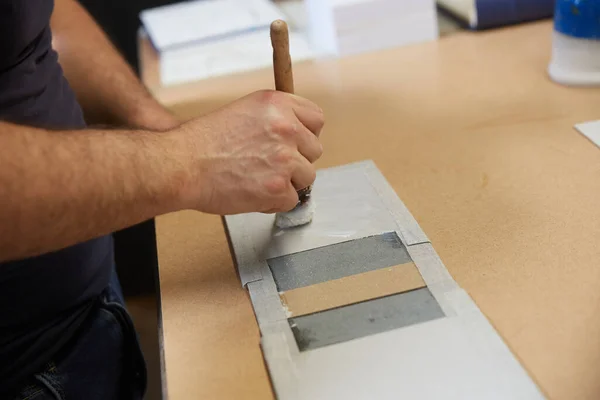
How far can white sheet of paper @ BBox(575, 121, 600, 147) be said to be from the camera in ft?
2.48

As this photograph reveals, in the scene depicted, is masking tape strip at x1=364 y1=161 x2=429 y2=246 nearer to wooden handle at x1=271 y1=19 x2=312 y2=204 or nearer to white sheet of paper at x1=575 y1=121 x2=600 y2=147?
wooden handle at x1=271 y1=19 x2=312 y2=204

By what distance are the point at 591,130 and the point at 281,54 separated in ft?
1.38

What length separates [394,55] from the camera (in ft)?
3.59

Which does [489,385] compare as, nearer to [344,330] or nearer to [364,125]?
[344,330]

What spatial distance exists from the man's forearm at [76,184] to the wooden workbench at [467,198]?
4.1 inches

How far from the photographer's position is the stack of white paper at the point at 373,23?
1.08 metres

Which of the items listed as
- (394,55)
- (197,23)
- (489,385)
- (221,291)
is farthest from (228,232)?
(197,23)

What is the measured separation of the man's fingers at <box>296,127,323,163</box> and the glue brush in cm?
4

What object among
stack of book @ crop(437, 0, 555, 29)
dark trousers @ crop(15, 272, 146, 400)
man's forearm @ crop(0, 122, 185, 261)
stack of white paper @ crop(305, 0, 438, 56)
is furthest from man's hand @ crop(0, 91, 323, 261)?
stack of book @ crop(437, 0, 555, 29)

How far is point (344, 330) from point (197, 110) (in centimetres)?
56

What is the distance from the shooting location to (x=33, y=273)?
2.23 ft

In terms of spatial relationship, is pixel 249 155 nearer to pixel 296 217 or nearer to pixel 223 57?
pixel 296 217

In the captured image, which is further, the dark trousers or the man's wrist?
the man's wrist

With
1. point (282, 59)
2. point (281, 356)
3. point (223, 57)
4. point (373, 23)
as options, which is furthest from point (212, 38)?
point (281, 356)
